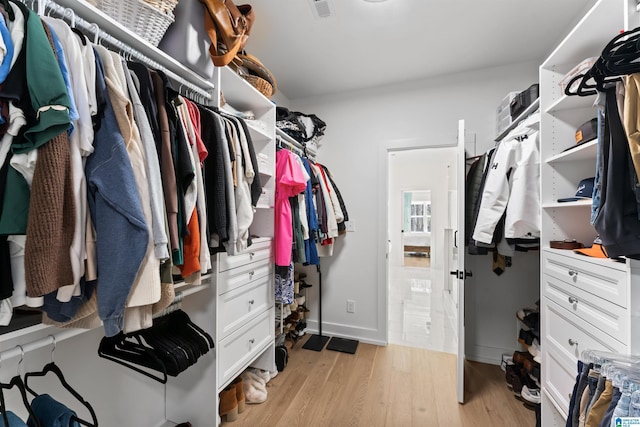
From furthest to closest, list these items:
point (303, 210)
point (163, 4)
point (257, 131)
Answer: point (303, 210)
point (257, 131)
point (163, 4)

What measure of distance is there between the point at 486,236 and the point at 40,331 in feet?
7.20

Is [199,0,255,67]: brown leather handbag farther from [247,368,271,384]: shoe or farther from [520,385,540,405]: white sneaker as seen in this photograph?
[520,385,540,405]: white sneaker

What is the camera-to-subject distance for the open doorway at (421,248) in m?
2.89

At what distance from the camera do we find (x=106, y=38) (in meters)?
0.93

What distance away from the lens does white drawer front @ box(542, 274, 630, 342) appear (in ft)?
3.02

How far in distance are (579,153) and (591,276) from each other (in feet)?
1.96

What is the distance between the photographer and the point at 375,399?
5.88ft

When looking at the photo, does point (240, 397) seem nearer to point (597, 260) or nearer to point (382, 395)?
point (382, 395)

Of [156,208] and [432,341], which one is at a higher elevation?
[156,208]

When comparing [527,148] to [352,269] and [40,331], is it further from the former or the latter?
[40,331]

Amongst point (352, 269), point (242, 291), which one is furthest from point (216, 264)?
point (352, 269)

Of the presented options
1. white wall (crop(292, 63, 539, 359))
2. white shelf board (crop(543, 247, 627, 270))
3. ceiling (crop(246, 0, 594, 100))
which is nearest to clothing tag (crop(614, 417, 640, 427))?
white shelf board (crop(543, 247, 627, 270))

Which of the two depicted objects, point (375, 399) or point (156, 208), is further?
point (375, 399)

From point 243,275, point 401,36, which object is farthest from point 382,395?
point 401,36
